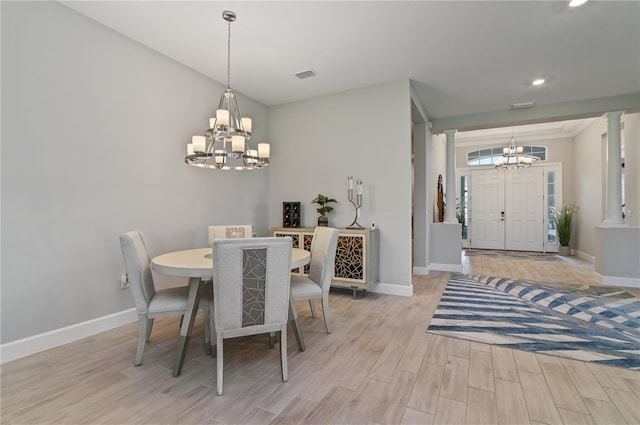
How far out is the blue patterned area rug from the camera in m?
2.43

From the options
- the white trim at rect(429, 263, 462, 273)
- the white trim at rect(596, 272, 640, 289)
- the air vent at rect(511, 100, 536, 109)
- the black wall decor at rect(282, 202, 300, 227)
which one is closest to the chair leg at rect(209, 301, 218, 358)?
the black wall decor at rect(282, 202, 300, 227)

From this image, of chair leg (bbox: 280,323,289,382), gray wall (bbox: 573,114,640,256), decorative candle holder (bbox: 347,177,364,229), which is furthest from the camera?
gray wall (bbox: 573,114,640,256)

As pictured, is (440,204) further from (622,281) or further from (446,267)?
(622,281)

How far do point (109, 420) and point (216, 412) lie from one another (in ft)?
1.74

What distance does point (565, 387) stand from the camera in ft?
6.14

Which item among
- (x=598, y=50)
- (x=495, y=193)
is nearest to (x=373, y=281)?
(x=598, y=50)

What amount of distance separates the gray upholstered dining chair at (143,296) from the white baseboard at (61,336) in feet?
2.64

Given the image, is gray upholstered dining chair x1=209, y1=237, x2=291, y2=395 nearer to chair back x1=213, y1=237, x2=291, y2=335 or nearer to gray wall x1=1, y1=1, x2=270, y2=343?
chair back x1=213, y1=237, x2=291, y2=335

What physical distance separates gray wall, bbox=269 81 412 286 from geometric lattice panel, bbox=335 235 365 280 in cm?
44

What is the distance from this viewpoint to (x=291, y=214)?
177 inches

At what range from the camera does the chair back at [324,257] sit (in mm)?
2680

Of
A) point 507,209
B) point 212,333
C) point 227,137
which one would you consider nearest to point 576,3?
point 227,137

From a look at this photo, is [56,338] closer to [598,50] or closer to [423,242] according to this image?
[423,242]

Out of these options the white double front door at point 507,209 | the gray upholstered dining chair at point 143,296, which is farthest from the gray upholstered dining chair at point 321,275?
the white double front door at point 507,209
